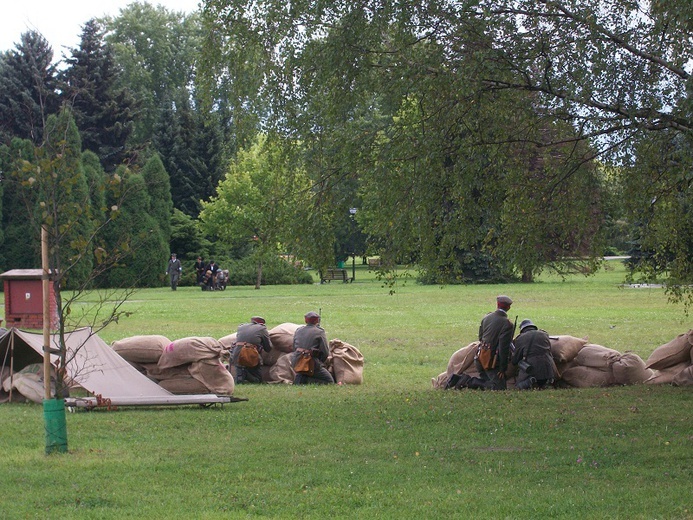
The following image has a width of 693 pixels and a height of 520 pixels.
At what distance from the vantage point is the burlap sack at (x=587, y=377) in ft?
47.1

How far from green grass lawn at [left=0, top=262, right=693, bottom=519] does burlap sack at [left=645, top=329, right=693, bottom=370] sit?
562 millimetres

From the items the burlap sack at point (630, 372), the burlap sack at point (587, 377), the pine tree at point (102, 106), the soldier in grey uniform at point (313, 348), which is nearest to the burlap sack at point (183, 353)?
the soldier in grey uniform at point (313, 348)

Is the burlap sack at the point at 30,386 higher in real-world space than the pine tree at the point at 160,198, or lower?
lower

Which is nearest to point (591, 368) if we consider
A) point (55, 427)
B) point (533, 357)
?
point (533, 357)

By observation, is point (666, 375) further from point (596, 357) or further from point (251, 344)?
point (251, 344)

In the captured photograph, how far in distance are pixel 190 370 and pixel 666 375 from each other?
697cm

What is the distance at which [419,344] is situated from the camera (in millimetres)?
21078

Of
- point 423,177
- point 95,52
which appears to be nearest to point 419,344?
point 423,177

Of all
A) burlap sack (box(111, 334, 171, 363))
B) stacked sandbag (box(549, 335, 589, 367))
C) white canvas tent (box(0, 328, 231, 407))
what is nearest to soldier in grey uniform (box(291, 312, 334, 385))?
burlap sack (box(111, 334, 171, 363))

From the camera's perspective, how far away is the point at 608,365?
1438 centimetres

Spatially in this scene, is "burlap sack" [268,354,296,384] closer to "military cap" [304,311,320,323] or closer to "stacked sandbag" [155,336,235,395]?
"military cap" [304,311,320,323]

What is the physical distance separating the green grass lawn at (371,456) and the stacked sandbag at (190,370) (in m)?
0.63

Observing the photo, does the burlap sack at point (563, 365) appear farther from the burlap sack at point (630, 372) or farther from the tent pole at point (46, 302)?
the tent pole at point (46, 302)

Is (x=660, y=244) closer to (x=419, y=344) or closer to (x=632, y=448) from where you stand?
(x=632, y=448)
